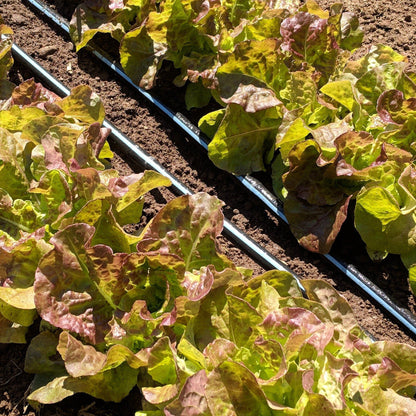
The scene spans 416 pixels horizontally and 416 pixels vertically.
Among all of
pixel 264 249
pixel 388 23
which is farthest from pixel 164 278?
pixel 388 23

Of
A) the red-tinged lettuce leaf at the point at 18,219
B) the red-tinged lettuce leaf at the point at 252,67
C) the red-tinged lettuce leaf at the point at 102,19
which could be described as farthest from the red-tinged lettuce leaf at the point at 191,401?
the red-tinged lettuce leaf at the point at 102,19

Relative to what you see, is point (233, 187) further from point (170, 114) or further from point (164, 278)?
point (164, 278)

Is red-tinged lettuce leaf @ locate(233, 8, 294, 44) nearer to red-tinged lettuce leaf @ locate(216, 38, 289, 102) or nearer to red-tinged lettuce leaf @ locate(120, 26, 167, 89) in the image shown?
red-tinged lettuce leaf @ locate(216, 38, 289, 102)

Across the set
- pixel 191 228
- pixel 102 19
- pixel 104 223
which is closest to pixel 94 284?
pixel 104 223

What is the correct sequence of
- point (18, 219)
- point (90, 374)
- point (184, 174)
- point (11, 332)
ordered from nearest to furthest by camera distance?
point (90, 374) → point (11, 332) → point (18, 219) → point (184, 174)

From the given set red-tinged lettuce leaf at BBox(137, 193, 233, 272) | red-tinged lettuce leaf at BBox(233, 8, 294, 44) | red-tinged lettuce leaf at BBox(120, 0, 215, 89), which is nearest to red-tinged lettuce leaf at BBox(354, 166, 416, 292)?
red-tinged lettuce leaf at BBox(137, 193, 233, 272)

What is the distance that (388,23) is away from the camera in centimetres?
403

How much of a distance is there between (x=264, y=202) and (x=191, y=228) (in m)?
0.85

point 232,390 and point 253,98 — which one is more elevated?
point 253,98

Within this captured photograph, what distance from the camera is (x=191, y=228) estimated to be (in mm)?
2480

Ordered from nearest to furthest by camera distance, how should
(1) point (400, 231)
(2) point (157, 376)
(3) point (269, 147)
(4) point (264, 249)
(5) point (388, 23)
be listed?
(2) point (157, 376)
(1) point (400, 231)
(4) point (264, 249)
(3) point (269, 147)
(5) point (388, 23)

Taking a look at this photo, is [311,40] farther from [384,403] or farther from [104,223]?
[384,403]

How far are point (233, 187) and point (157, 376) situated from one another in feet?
4.37

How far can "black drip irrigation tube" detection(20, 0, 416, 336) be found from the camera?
2885 millimetres
